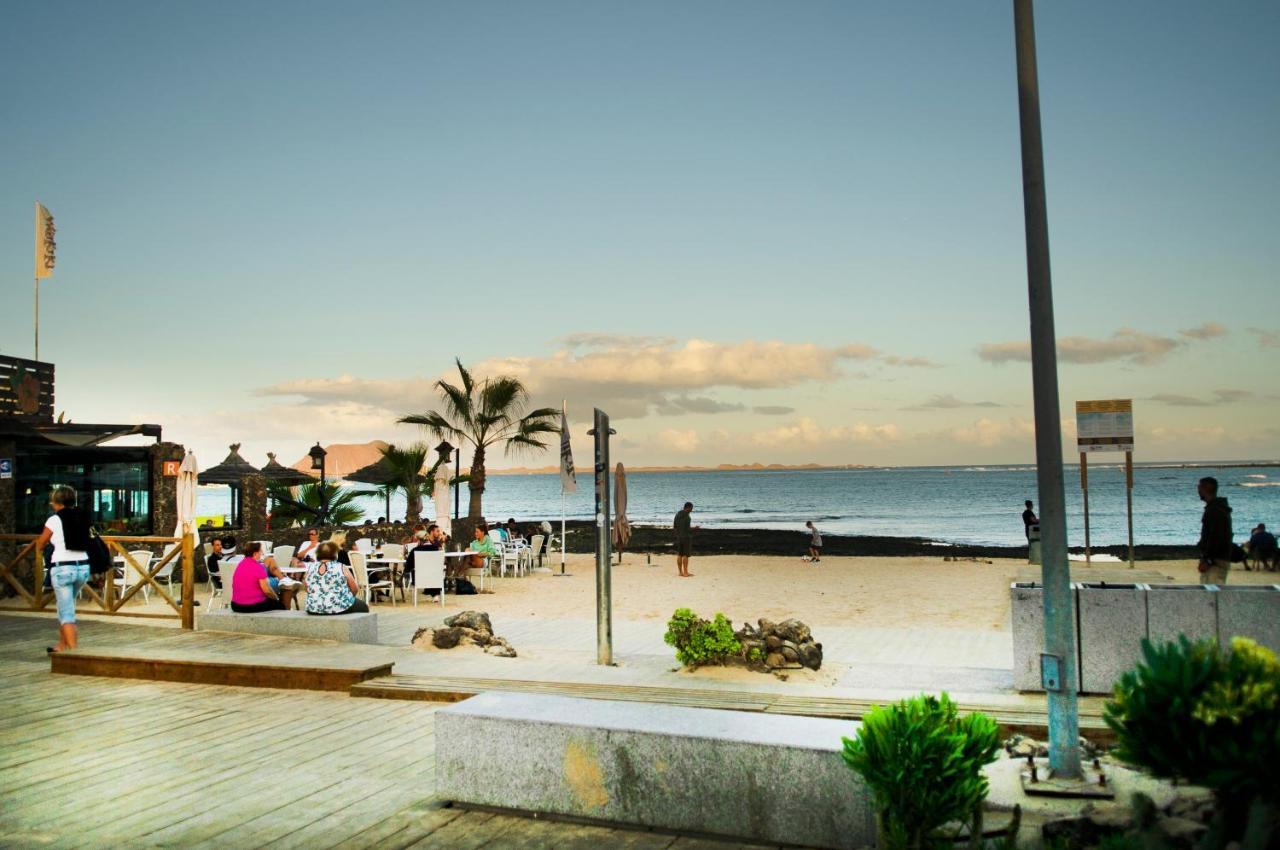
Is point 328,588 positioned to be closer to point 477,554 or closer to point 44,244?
point 477,554

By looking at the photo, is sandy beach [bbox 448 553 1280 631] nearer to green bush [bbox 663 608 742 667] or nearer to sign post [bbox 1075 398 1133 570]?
sign post [bbox 1075 398 1133 570]

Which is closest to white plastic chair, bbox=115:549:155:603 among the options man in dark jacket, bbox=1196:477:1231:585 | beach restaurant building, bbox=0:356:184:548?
beach restaurant building, bbox=0:356:184:548

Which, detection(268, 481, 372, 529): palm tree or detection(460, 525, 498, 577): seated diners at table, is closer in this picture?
detection(460, 525, 498, 577): seated diners at table

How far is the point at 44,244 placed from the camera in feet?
76.3

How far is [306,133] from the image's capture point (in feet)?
61.0

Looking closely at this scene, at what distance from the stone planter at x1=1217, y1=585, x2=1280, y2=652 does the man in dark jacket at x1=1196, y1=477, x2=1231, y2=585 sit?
299cm

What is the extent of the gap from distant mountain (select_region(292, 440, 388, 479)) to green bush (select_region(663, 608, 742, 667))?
1805 cm

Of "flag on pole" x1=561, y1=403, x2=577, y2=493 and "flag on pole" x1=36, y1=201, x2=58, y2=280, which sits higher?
"flag on pole" x1=36, y1=201, x2=58, y2=280

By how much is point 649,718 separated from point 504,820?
82cm

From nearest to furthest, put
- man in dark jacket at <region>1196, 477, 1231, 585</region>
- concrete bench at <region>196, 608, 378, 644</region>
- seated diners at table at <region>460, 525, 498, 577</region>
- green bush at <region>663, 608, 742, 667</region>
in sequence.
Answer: green bush at <region>663, 608, 742, 667</region> → man in dark jacket at <region>1196, 477, 1231, 585</region> → concrete bench at <region>196, 608, 378, 644</region> → seated diners at table at <region>460, 525, 498, 577</region>

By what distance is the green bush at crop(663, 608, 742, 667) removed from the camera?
807 cm

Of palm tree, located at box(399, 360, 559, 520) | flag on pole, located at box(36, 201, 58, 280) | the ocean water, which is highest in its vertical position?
flag on pole, located at box(36, 201, 58, 280)

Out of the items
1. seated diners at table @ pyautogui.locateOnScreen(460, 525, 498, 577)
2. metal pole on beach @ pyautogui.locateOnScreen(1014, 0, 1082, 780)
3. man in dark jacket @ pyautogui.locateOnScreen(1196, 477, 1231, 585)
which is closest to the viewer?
metal pole on beach @ pyautogui.locateOnScreen(1014, 0, 1082, 780)

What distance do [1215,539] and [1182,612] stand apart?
3456mm
